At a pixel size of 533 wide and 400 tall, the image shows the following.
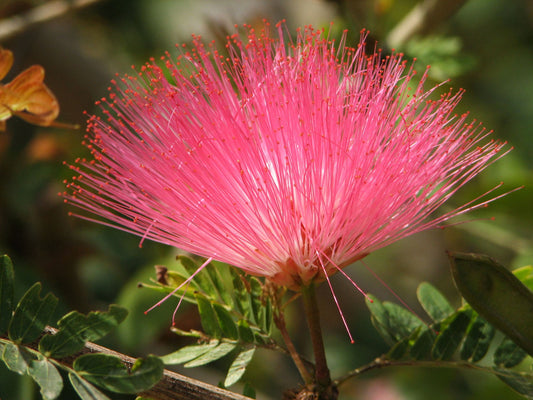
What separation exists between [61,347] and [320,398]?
53 centimetres

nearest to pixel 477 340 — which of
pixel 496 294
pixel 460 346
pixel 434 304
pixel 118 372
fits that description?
pixel 460 346

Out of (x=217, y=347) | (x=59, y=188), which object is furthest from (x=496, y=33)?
(x=217, y=347)

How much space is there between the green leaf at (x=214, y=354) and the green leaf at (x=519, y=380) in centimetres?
58

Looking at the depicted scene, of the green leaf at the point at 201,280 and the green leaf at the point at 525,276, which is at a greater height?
the green leaf at the point at 525,276

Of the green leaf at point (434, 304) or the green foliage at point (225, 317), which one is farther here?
the green leaf at point (434, 304)

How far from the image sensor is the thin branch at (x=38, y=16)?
8.17 ft

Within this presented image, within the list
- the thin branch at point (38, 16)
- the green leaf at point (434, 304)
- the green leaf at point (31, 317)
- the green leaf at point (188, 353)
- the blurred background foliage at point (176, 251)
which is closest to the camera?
the green leaf at point (31, 317)

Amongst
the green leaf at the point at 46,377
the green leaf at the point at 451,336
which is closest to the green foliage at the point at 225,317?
the green leaf at the point at 46,377

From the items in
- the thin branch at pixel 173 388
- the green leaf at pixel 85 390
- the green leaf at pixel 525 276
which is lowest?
the green leaf at pixel 85 390

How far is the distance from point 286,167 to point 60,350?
0.59 metres

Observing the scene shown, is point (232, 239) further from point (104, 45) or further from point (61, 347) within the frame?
point (104, 45)

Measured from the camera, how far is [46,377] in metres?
1.13

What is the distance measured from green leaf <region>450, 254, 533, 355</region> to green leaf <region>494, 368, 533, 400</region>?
15 cm

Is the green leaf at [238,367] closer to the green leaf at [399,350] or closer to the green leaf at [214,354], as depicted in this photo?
the green leaf at [214,354]
